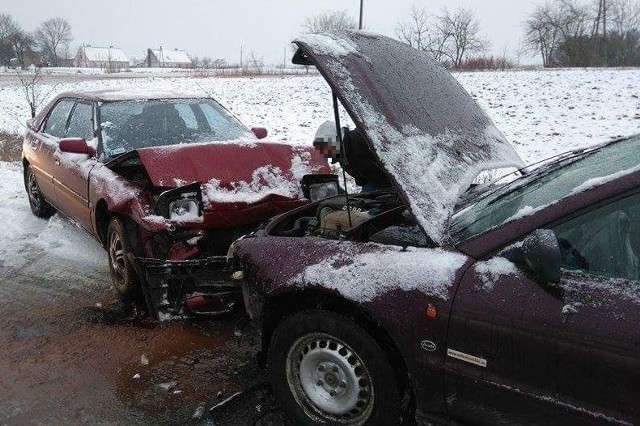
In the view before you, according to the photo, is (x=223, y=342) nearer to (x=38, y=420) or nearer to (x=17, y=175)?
(x=38, y=420)

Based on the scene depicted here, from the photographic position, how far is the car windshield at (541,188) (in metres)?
2.03

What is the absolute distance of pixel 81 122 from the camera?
4996 millimetres

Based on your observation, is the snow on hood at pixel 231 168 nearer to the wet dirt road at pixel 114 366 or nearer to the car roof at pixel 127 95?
the wet dirt road at pixel 114 366

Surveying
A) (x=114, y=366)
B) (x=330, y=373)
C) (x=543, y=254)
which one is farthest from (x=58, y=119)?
(x=543, y=254)

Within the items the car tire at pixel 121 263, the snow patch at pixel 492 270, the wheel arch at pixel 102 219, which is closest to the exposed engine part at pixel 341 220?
the snow patch at pixel 492 270

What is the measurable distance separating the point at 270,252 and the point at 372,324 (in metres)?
0.68

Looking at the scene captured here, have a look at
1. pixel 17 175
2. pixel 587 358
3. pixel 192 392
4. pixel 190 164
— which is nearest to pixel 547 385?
pixel 587 358

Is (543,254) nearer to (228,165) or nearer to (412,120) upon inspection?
(412,120)

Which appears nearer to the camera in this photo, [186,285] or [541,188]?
[541,188]

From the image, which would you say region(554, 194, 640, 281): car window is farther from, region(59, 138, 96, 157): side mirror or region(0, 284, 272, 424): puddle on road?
region(59, 138, 96, 157): side mirror

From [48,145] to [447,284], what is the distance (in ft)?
16.0

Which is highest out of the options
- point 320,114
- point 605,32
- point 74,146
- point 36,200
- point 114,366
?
point 605,32

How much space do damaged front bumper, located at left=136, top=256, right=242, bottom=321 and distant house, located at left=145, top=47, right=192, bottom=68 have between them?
8967 centimetres

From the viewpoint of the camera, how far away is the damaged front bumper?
341 centimetres
